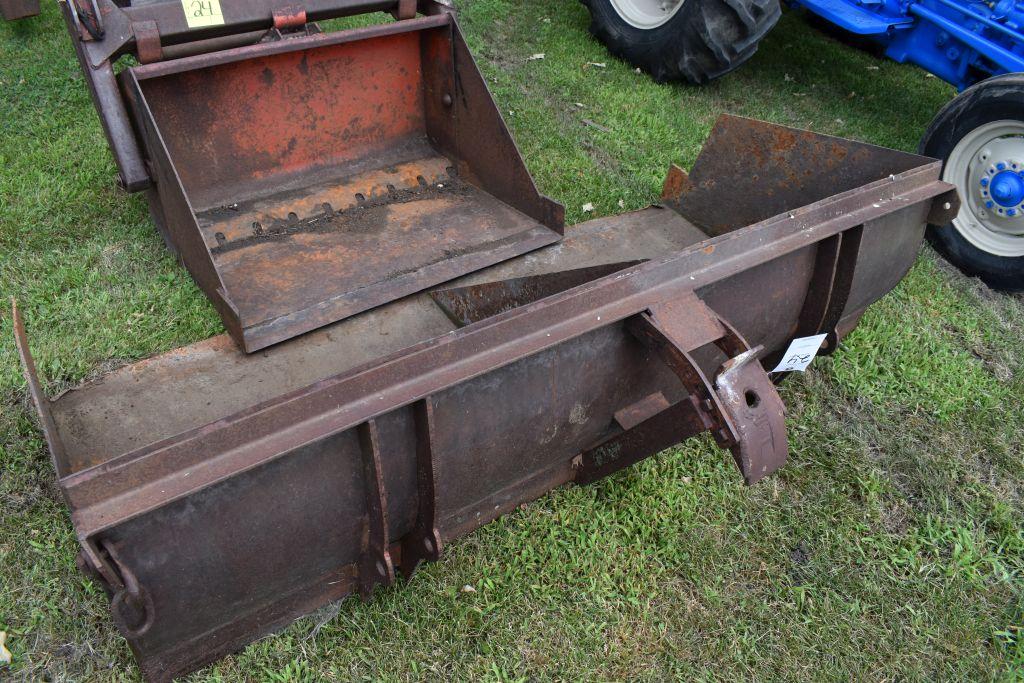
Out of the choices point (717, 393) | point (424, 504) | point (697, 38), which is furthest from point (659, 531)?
point (697, 38)

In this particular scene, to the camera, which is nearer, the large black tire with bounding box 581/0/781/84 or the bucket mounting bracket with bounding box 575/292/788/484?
the bucket mounting bracket with bounding box 575/292/788/484

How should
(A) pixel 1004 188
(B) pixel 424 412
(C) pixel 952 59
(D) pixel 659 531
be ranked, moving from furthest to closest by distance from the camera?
(C) pixel 952 59 < (A) pixel 1004 188 < (D) pixel 659 531 < (B) pixel 424 412

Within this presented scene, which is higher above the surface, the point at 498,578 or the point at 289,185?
the point at 289,185

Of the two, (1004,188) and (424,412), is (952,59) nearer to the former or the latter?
(1004,188)

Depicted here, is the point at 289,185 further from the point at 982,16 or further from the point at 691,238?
the point at 982,16

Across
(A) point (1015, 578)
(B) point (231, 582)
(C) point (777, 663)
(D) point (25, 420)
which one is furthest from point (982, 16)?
(D) point (25, 420)

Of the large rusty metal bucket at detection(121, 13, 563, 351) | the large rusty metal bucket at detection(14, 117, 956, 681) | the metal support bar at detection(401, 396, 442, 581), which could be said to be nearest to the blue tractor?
the large rusty metal bucket at detection(14, 117, 956, 681)

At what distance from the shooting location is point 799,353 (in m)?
2.50

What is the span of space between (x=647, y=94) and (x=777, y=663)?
356 centimetres

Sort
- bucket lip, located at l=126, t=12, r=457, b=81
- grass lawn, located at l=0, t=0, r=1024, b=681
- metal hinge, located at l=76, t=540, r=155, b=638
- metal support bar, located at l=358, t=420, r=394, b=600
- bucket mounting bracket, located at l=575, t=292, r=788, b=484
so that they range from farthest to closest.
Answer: bucket lip, located at l=126, t=12, r=457, b=81 → grass lawn, located at l=0, t=0, r=1024, b=681 → bucket mounting bracket, located at l=575, t=292, r=788, b=484 → metal support bar, located at l=358, t=420, r=394, b=600 → metal hinge, located at l=76, t=540, r=155, b=638

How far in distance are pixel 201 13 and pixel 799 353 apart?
2297 mm

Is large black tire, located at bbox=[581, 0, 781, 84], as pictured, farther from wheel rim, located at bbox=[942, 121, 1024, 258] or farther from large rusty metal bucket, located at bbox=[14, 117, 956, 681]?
large rusty metal bucket, located at bbox=[14, 117, 956, 681]

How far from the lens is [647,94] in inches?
184

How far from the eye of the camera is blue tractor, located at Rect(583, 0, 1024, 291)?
340 centimetres
